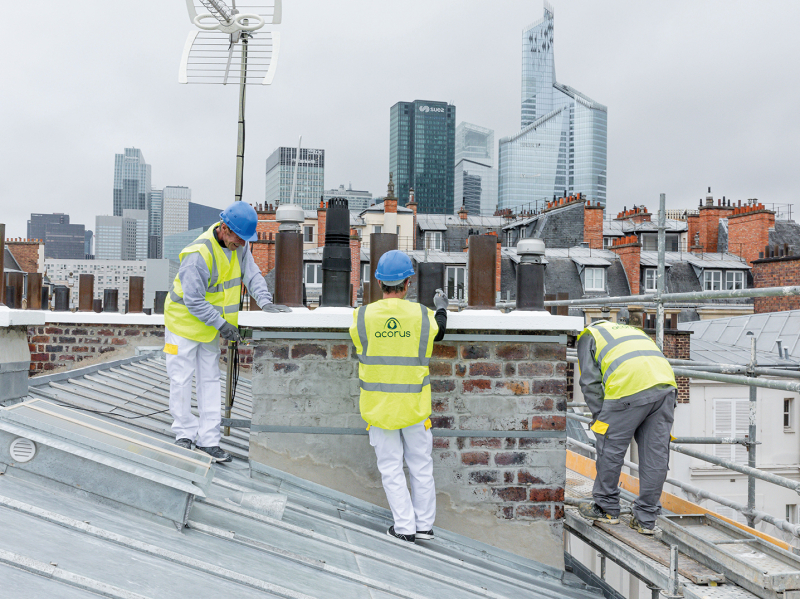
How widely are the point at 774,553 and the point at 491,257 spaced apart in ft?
7.34

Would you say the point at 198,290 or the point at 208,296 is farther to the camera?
the point at 208,296

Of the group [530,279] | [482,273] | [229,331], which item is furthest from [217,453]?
[530,279]

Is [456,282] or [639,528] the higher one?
[456,282]

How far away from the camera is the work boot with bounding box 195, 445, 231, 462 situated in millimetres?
4066

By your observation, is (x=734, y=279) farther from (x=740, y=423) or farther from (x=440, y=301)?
(x=440, y=301)

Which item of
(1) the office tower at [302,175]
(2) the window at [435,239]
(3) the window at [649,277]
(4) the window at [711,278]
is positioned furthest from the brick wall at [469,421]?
(1) the office tower at [302,175]

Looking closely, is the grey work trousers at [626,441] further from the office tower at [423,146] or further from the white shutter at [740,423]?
the office tower at [423,146]

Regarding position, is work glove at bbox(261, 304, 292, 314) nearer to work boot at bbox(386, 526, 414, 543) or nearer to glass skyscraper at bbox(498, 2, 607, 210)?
work boot at bbox(386, 526, 414, 543)

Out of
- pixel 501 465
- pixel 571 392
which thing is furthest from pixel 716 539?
pixel 571 392

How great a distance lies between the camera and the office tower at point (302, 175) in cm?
11244

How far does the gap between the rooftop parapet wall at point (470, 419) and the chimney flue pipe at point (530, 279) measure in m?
0.20

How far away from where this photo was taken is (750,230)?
36.2m

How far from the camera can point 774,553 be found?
3.50 metres

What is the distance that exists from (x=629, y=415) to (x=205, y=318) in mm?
2756
